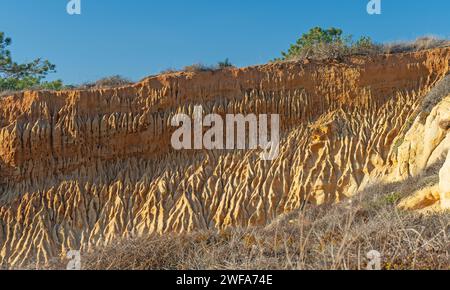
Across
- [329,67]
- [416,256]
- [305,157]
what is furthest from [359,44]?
[416,256]

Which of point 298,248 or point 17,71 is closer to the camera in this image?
point 298,248

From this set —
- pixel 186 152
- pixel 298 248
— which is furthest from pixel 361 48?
pixel 298 248

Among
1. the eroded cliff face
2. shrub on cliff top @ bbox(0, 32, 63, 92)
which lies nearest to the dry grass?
the eroded cliff face

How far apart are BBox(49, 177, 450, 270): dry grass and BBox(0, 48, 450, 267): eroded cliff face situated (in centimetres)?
956

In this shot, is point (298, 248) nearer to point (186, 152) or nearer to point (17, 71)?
point (186, 152)

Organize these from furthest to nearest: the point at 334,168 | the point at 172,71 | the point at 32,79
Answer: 1. the point at 32,79
2. the point at 172,71
3. the point at 334,168

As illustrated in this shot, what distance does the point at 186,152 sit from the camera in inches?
747

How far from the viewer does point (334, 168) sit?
17656 millimetres

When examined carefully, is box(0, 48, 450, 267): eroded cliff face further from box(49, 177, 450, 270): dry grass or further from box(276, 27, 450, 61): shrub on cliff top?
box(49, 177, 450, 270): dry grass

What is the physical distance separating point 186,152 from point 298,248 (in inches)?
513

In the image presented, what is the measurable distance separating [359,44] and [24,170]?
14714 mm

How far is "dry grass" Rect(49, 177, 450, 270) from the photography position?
211 inches
